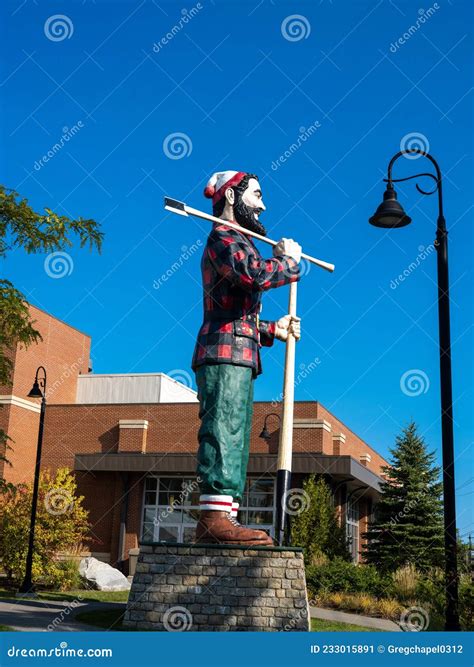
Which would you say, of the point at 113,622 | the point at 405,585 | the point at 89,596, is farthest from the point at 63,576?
the point at 113,622

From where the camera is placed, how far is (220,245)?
857cm

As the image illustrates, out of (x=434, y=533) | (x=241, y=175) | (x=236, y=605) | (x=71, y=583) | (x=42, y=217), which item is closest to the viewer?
(x=236, y=605)

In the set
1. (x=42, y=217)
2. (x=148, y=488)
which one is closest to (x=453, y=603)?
(x=42, y=217)

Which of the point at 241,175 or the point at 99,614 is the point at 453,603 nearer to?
the point at 99,614

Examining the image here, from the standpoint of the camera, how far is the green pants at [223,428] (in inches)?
328

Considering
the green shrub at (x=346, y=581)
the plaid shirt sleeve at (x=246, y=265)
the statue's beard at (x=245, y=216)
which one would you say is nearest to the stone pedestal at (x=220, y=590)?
the plaid shirt sleeve at (x=246, y=265)

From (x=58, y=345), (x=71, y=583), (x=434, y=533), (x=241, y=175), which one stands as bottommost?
(x=71, y=583)

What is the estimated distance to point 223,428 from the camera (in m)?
8.44

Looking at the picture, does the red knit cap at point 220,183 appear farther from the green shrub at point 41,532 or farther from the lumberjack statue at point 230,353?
the green shrub at point 41,532

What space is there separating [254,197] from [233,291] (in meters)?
1.25

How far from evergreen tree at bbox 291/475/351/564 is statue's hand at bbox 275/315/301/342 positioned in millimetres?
13915

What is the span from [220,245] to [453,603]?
17.8ft

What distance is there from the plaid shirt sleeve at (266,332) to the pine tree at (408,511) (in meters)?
16.3

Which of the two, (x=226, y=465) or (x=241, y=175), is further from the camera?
(x=241, y=175)
